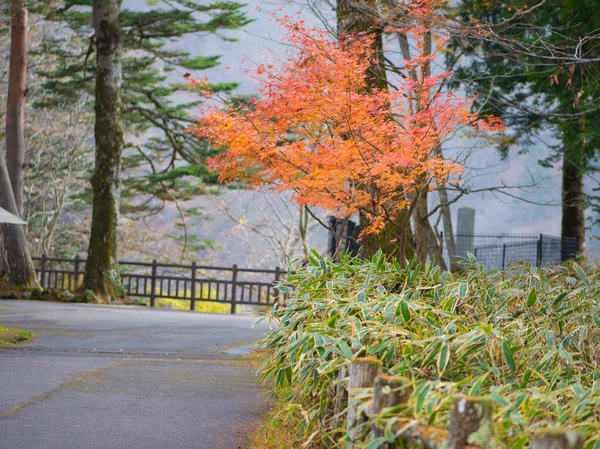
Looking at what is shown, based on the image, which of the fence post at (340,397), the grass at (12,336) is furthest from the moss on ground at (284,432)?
the grass at (12,336)

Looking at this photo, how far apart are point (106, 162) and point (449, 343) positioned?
1562 cm

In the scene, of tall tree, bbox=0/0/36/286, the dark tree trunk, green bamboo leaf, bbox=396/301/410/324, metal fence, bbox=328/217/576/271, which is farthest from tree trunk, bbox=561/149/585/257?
green bamboo leaf, bbox=396/301/410/324

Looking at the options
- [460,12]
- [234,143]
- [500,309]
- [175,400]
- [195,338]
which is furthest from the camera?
Answer: [460,12]

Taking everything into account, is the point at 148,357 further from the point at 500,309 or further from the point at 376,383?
the point at 376,383

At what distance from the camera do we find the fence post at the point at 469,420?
2.28 meters

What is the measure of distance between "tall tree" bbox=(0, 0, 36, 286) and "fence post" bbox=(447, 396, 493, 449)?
1796cm

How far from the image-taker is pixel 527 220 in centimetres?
4266

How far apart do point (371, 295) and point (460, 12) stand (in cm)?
1348

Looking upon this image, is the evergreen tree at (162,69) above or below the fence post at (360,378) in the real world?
above

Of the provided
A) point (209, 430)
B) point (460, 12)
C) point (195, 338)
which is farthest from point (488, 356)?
point (460, 12)

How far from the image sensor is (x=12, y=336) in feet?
29.4

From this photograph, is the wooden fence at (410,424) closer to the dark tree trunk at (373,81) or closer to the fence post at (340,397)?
the fence post at (340,397)

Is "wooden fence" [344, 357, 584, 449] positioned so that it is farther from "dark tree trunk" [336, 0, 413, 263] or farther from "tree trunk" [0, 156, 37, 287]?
"tree trunk" [0, 156, 37, 287]

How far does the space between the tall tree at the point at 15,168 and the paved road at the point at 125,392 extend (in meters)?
8.53
